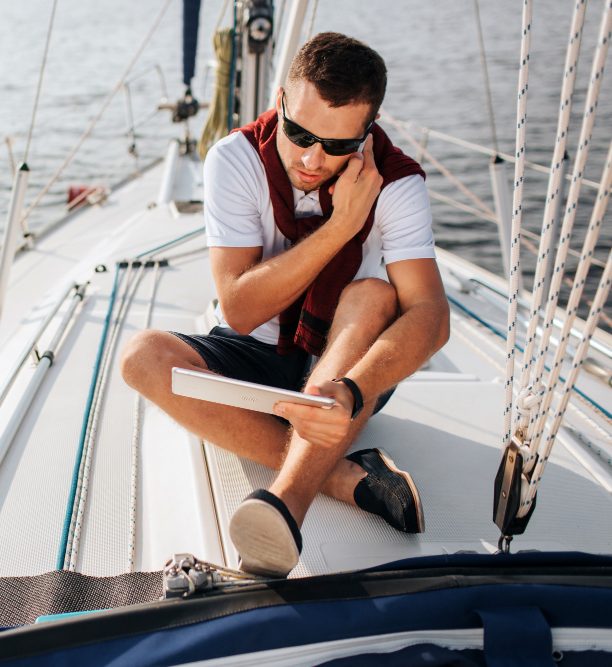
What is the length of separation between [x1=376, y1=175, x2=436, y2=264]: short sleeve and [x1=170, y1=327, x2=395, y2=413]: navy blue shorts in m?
0.32

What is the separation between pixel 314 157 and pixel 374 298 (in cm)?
32

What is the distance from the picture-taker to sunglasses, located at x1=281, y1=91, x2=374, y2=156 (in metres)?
1.45

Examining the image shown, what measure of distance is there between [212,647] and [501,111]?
8.54 metres

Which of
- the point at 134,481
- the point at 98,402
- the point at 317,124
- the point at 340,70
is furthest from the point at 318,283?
the point at 98,402

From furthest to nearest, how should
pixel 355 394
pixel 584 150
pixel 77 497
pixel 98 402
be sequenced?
1. pixel 98 402
2. pixel 77 497
3. pixel 355 394
4. pixel 584 150

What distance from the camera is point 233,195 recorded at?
5.13 ft

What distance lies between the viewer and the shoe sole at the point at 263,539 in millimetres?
1068

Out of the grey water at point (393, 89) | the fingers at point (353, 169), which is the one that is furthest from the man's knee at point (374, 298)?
the grey water at point (393, 89)

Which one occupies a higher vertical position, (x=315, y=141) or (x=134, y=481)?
(x=315, y=141)

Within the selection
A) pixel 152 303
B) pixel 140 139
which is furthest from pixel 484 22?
pixel 152 303

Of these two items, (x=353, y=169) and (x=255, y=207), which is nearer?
(x=353, y=169)

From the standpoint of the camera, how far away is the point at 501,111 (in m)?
8.49

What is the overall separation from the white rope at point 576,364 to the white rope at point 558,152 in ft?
0.25

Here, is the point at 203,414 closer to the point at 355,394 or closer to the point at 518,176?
the point at 355,394
